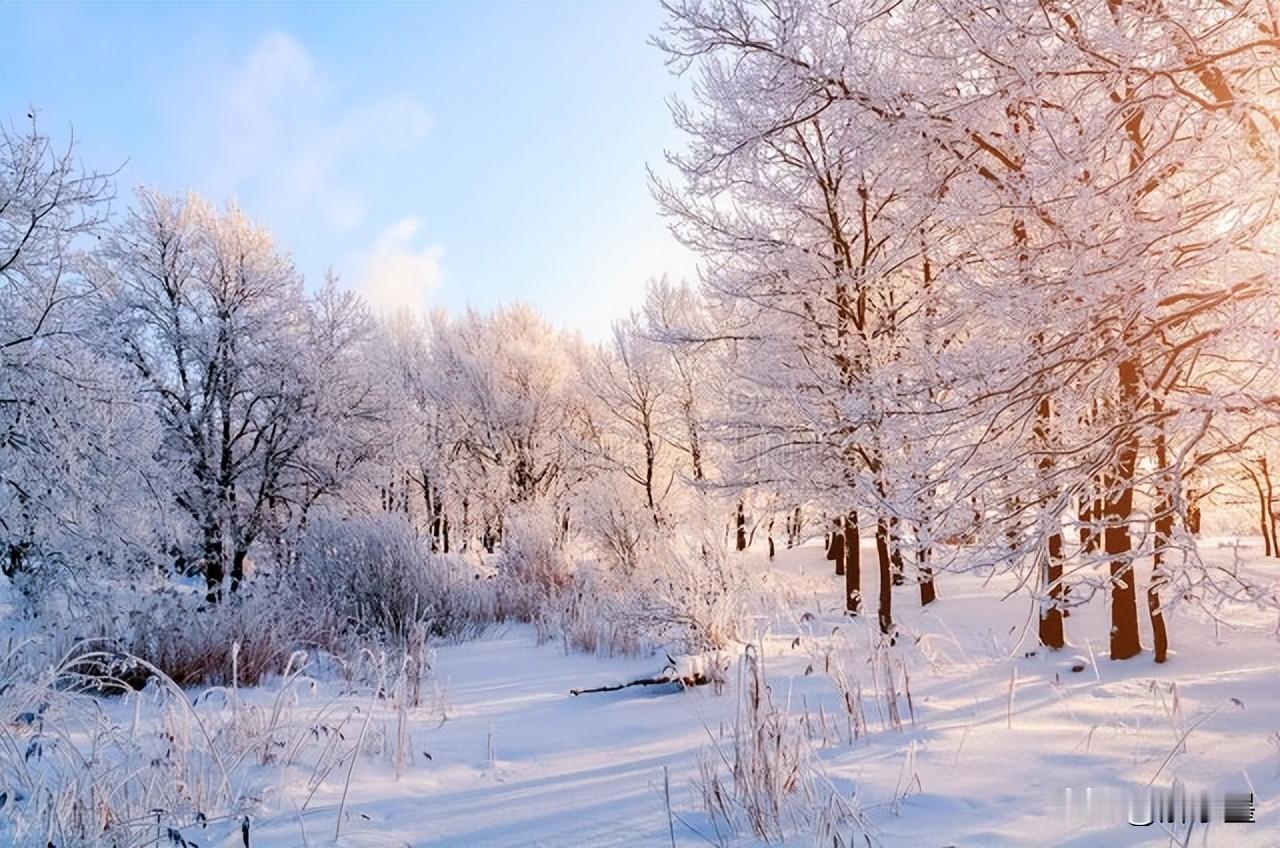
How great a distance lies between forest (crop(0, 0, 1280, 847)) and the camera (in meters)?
3.33

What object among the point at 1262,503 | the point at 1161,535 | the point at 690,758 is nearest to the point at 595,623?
the point at 690,758

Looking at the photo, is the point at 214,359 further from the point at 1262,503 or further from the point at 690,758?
the point at 1262,503

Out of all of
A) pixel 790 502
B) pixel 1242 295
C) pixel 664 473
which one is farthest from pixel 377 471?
pixel 1242 295

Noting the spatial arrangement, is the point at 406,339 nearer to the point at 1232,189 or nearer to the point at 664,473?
the point at 664,473

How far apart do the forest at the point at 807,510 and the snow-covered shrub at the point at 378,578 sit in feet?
0.22

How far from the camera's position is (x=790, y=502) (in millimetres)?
9391

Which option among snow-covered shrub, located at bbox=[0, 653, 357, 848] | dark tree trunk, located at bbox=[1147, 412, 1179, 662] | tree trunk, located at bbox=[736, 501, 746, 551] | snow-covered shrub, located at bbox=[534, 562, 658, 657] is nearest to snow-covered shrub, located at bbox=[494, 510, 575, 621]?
snow-covered shrub, located at bbox=[534, 562, 658, 657]

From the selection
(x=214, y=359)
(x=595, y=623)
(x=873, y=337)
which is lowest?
(x=595, y=623)

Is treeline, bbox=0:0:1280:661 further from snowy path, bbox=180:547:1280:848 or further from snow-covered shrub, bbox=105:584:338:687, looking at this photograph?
snow-covered shrub, bbox=105:584:338:687

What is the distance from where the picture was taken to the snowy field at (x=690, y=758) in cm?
284

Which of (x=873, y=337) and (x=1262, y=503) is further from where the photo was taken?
(x=873, y=337)

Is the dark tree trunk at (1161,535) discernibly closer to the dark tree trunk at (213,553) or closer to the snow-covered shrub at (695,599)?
the snow-covered shrub at (695,599)

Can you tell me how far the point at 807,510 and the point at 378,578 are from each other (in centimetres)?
571

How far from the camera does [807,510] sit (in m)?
10.2
